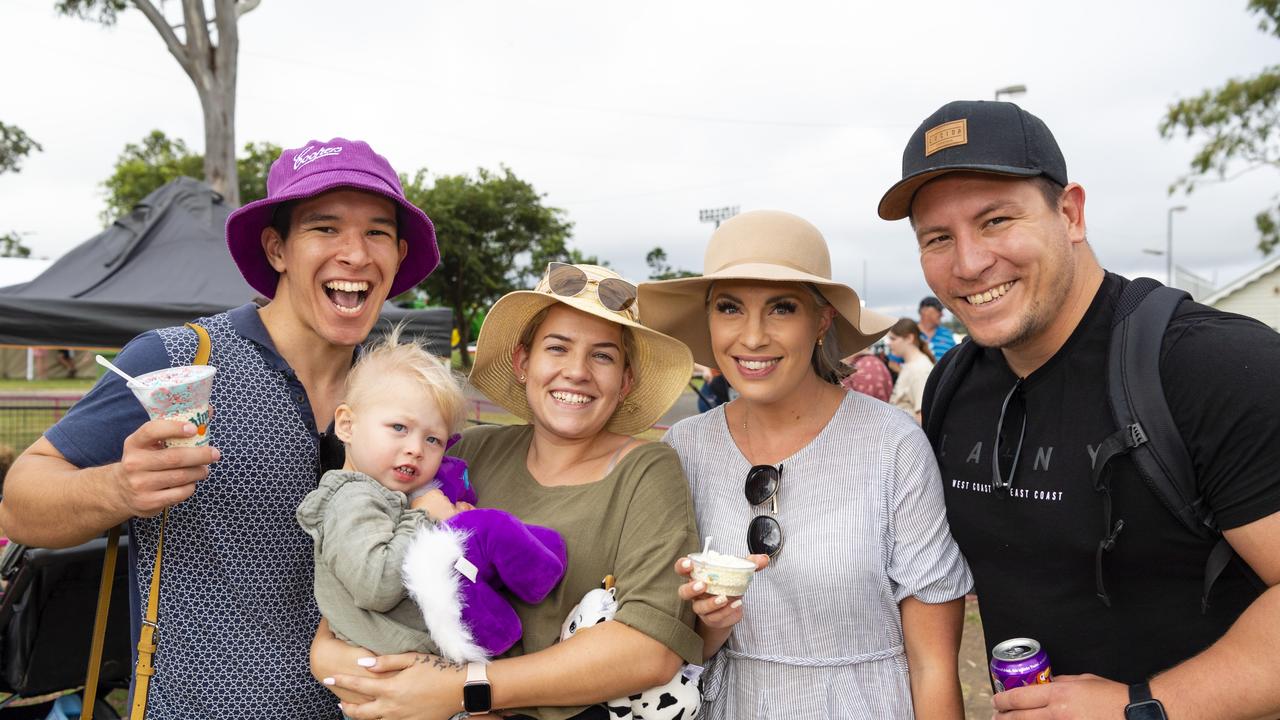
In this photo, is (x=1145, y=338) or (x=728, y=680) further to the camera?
(x=728, y=680)

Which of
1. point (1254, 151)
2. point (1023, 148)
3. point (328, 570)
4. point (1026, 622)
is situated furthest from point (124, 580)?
point (1254, 151)

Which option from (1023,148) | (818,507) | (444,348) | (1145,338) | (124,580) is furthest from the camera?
(444,348)

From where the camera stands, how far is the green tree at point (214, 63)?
13430mm

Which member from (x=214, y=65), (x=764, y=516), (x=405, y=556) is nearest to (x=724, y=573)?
(x=764, y=516)

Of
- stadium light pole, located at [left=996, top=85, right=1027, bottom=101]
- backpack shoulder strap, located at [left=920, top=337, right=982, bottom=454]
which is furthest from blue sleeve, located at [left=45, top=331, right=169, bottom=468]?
stadium light pole, located at [left=996, top=85, right=1027, bottom=101]

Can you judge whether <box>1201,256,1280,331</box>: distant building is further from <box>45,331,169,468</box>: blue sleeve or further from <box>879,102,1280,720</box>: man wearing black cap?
<box>45,331,169,468</box>: blue sleeve

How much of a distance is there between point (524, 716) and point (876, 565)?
45.6 inches

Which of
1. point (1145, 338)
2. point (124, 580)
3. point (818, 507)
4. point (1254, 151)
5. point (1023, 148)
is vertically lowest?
point (124, 580)

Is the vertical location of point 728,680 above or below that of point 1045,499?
below

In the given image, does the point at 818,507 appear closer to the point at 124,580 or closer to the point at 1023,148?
the point at 1023,148

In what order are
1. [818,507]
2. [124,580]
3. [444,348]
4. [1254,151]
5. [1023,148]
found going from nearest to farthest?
1. [1023,148]
2. [818,507]
3. [124,580]
4. [444,348]
5. [1254,151]

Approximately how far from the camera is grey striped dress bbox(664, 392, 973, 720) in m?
2.41

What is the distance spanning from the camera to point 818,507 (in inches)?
98.9

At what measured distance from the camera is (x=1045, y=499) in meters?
2.35
